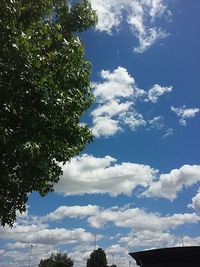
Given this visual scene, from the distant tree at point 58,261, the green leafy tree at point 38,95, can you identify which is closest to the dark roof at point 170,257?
the green leafy tree at point 38,95

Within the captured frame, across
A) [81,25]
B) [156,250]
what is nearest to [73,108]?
[81,25]

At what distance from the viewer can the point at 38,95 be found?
12219 millimetres

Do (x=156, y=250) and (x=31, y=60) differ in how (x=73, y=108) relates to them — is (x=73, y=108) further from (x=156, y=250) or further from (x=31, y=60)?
(x=156, y=250)

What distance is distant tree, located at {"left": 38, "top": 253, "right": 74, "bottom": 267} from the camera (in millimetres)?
115162

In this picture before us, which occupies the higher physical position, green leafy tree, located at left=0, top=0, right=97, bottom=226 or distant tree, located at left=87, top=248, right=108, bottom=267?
distant tree, located at left=87, top=248, right=108, bottom=267

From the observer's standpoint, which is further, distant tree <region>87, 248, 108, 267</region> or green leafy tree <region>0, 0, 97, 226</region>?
distant tree <region>87, 248, 108, 267</region>

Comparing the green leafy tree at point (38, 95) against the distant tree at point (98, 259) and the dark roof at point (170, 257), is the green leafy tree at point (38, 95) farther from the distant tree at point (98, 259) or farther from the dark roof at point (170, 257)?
the distant tree at point (98, 259)

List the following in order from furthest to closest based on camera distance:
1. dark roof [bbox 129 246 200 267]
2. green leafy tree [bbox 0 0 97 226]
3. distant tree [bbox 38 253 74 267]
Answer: distant tree [bbox 38 253 74 267] < dark roof [bbox 129 246 200 267] < green leafy tree [bbox 0 0 97 226]

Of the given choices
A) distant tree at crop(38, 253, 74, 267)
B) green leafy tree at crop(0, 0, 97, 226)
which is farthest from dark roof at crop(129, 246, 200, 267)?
distant tree at crop(38, 253, 74, 267)

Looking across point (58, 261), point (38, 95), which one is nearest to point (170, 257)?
point (38, 95)

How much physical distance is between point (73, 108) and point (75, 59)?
1662 millimetres

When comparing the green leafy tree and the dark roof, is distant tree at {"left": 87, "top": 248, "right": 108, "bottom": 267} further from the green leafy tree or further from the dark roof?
the green leafy tree

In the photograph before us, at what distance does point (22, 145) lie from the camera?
41.3 feet

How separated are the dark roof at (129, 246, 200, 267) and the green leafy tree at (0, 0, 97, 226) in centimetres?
2832
